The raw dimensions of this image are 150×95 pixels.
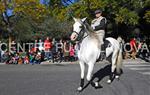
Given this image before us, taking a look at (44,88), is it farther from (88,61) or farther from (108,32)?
(108,32)

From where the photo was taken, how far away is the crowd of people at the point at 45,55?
24425mm

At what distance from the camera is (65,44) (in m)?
26.3

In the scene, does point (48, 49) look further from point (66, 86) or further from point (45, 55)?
point (66, 86)

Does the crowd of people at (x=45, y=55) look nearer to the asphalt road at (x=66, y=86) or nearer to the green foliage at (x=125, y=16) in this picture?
the green foliage at (x=125, y=16)

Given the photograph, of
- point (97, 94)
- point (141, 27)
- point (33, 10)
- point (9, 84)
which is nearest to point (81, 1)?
point (141, 27)

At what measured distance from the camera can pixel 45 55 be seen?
84.0ft

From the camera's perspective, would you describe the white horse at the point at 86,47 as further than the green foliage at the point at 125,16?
No

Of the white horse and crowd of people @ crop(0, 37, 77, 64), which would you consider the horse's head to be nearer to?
the white horse

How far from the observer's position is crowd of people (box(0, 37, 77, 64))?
24.4 meters

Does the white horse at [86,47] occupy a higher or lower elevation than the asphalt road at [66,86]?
higher

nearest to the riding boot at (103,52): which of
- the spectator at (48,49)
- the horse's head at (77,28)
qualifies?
the horse's head at (77,28)

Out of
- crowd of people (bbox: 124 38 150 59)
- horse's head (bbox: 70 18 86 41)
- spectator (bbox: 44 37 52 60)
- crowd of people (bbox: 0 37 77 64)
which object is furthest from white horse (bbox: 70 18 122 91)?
crowd of people (bbox: 124 38 150 59)

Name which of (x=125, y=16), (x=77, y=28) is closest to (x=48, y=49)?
(x=125, y=16)

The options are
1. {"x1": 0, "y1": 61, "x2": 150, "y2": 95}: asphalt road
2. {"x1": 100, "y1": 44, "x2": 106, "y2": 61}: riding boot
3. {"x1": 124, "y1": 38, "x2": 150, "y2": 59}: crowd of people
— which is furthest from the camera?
{"x1": 124, "y1": 38, "x2": 150, "y2": 59}: crowd of people
